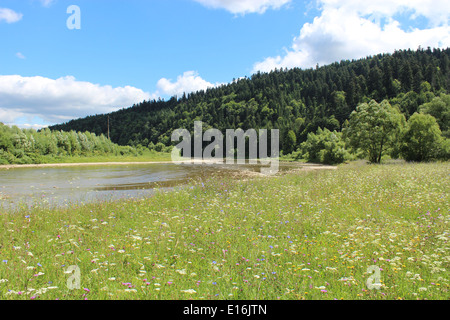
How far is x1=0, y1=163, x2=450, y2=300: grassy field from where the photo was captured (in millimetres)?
4465

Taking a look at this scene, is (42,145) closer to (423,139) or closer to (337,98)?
(423,139)

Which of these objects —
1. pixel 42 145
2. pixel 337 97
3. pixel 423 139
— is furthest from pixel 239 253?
pixel 337 97

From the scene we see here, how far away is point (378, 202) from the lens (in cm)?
1084

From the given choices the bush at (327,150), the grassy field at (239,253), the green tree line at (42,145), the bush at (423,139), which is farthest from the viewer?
the bush at (327,150)

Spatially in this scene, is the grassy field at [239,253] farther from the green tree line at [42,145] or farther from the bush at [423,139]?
the green tree line at [42,145]

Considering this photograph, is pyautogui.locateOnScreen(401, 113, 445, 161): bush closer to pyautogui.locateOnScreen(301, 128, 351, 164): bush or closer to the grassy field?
pyautogui.locateOnScreen(301, 128, 351, 164): bush

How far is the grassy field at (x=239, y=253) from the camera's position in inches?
176

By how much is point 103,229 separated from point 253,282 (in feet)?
18.3

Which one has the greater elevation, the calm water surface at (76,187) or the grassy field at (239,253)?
the grassy field at (239,253)

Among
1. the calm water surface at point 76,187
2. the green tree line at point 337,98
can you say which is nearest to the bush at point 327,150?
the green tree line at point 337,98

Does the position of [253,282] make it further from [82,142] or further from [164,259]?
[82,142]

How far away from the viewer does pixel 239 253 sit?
5.99 metres

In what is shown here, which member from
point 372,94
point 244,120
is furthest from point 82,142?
point 372,94

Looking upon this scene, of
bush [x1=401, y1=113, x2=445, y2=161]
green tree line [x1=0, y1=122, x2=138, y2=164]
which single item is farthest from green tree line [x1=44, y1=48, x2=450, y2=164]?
green tree line [x1=0, y1=122, x2=138, y2=164]
